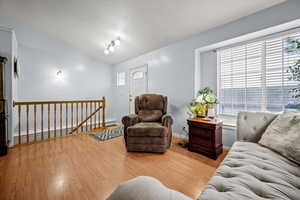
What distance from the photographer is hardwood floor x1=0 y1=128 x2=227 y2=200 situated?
1.36m

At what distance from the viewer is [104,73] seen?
5.05 metres

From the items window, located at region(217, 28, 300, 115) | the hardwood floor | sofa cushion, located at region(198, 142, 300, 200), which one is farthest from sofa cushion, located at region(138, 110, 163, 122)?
sofa cushion, located at region(198, 142, 300, 200)

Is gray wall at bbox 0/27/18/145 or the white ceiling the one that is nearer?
the white ceiling

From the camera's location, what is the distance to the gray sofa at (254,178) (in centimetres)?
69

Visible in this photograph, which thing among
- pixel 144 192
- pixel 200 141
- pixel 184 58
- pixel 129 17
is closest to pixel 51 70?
pixel 129 17

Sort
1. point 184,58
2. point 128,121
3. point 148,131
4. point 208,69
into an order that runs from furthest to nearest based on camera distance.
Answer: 1. point 184,58
2. point 208,69
3. point 128,121
4. point 148,131

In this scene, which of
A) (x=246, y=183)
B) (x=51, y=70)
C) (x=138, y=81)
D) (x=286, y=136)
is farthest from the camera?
(x=138, y=81)

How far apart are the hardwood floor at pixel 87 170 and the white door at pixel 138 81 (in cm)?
193

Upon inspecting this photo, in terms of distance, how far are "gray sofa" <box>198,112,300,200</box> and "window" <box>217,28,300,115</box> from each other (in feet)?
4.19

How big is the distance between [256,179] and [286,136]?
0.68m

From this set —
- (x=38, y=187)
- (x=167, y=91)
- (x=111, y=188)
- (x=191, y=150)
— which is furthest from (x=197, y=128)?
(x=38, y=187)

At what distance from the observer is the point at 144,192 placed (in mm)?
598

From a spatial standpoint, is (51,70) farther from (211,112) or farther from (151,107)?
(211,112)

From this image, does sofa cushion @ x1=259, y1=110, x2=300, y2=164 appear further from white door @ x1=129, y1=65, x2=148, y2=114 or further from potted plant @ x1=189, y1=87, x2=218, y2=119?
white door @ x1=129, y1=65, x2=148, y2=114
